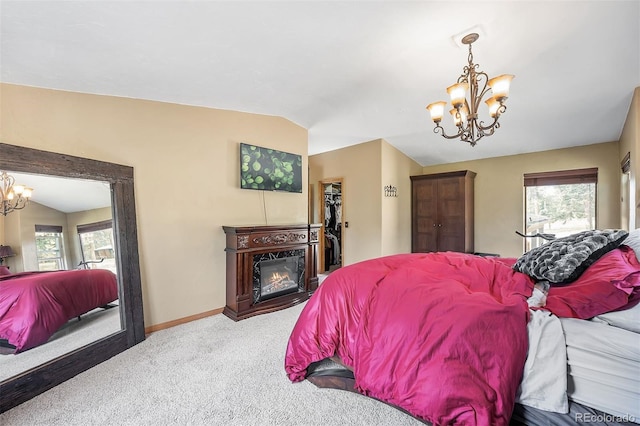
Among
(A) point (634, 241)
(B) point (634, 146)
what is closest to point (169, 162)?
(A) point (634, 241)

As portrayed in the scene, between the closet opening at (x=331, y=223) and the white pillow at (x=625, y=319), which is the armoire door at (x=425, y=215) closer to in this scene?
the closet opening at (x=331, y=223)

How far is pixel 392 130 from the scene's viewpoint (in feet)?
13.6

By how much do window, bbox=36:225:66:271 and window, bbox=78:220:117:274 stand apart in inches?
5.8

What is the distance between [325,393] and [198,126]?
282cm

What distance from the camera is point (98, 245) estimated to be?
2.21 metres

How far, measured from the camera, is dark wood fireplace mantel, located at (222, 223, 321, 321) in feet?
9.87

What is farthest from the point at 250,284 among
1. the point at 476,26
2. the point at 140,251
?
the point at 476,26

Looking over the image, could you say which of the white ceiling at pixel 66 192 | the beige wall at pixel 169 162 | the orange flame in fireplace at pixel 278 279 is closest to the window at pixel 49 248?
the white ceiling at pixel 66 192

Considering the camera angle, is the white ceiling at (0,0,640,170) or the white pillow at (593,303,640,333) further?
the white ceiling at (0,0,640,170)

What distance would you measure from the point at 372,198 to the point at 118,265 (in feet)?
11.9

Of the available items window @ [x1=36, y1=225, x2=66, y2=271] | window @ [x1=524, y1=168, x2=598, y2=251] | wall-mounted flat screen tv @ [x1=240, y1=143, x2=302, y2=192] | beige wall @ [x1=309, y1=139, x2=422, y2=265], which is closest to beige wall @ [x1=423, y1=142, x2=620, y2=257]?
window @ [x1=524, y1=168, x2=598, y2=251]

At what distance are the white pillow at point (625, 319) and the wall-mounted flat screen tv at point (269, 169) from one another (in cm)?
314

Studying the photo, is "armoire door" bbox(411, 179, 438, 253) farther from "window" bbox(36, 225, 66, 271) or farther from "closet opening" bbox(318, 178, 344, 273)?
"window" bbox(36, 225, 66, 271)

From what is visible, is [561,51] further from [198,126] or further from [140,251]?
[140,251]
